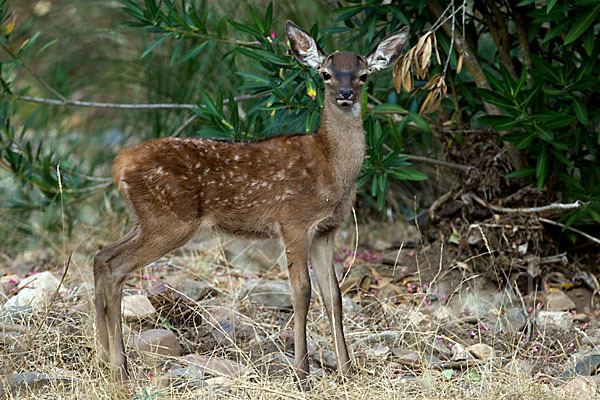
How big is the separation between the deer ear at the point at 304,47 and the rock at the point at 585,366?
2508 millimetres

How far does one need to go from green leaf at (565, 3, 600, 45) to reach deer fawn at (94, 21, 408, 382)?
1.21 m

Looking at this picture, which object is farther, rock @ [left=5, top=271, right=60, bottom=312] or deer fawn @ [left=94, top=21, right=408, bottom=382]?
rock @ [left=5, top=271, right=60, bottom=312]

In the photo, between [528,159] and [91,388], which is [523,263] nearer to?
[528,159]

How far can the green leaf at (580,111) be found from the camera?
5727mm

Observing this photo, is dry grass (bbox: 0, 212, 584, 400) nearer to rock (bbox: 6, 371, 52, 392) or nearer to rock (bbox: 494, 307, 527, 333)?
rock (bbox: 6, 371, 52, 392)

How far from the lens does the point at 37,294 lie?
5.89 m

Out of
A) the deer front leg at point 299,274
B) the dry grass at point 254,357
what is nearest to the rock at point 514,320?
the dry grass at point 254,357

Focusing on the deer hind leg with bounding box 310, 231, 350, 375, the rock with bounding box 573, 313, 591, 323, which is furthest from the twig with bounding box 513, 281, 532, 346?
the deer hind leg with bounding box 310, 231, 350, 375

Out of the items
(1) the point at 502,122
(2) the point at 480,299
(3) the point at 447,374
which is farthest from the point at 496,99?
(3) the point at 447,374

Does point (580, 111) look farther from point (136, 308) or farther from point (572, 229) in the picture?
point (136, 308)

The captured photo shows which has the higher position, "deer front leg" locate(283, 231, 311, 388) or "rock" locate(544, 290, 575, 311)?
"deer front leg" locate(283, 231, 311, 388)

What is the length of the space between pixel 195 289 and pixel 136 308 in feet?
2.63

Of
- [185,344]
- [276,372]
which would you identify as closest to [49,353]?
[185,344]

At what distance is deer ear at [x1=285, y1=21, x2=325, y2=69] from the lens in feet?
17.4
